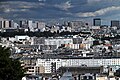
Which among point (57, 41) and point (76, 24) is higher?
point (57, 41)

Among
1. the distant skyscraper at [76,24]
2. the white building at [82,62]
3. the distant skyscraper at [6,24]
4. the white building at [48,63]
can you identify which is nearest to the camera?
the white building at [48,63]

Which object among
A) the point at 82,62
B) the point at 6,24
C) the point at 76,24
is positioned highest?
the point at 82,62

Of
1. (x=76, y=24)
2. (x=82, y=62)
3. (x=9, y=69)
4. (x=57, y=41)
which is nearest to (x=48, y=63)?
(x=82, y=62)

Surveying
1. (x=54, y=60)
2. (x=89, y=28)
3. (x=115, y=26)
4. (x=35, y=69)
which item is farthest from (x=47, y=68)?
(x=115, y=26)

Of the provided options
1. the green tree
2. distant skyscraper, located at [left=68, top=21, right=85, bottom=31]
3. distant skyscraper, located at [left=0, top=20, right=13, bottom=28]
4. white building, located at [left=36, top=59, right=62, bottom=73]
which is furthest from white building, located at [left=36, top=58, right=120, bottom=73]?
distant skyscraper, located at [left=68, top=21, right=85, bottom=31]

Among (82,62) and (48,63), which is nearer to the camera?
(48,63)

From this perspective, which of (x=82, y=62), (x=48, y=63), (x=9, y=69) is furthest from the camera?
(x=82, y=62)

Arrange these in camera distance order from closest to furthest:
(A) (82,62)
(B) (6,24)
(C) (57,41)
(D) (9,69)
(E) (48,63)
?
(D) (9,69)
(E) (48,63)
(A) (82,62)
(C) (57,41)
(B) (6,24)

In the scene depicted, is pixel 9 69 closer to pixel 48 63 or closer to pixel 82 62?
pixel 48 63

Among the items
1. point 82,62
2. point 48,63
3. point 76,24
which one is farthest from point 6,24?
point 48,63

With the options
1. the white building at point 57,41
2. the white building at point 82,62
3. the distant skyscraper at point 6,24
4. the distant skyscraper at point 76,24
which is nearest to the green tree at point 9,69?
the white building at point 82,62

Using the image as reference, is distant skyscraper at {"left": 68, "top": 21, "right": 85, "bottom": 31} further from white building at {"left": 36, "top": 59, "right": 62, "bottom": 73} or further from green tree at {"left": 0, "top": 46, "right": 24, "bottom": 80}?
green tree at {"left": 0, "top": 46, "right": 24, "bottom": 80}

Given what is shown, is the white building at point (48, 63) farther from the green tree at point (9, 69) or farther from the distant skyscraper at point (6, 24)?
the distant skyscraper at point (6, 24)
